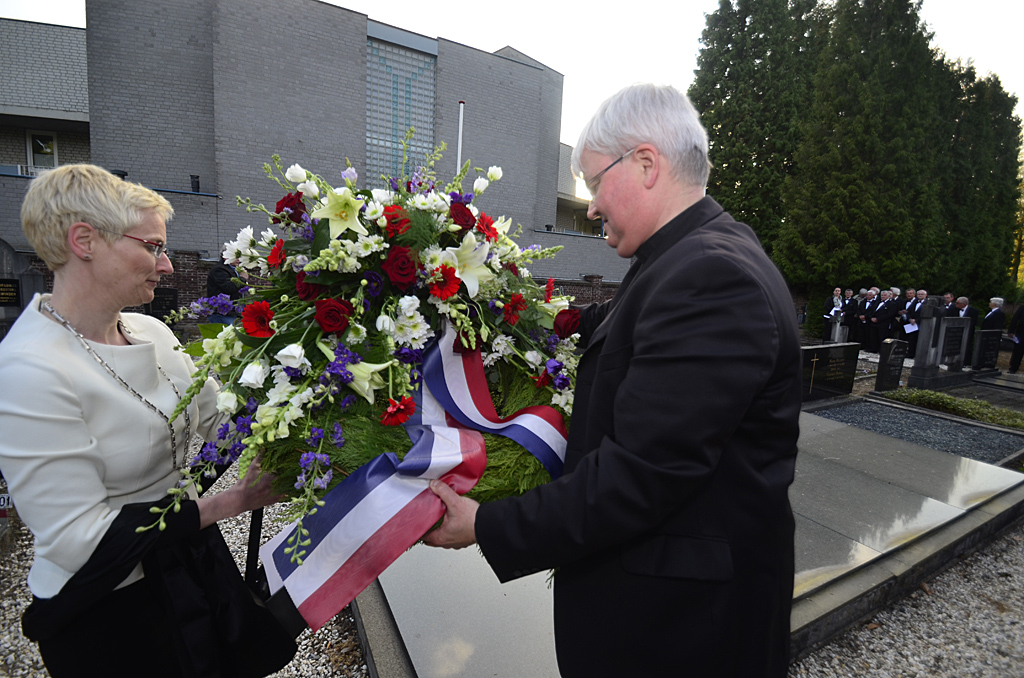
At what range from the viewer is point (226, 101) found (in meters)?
14.9

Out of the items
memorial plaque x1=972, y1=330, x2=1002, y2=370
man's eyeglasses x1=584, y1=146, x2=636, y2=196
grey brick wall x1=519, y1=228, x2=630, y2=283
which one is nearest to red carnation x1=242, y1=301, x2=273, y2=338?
man's eyeglasses x1=584, y1=146, x2=636, y2=196

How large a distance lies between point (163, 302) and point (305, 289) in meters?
11.8

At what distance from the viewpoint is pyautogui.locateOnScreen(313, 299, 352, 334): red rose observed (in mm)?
1356

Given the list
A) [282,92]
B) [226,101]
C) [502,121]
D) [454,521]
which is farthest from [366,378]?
[502,121]

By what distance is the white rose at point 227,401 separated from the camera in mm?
1302

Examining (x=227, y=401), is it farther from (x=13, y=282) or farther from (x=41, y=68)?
(x=41, y=68)

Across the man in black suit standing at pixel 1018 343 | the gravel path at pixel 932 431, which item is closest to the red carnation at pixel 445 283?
the gravel path at pixel 932 431

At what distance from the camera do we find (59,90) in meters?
17.0

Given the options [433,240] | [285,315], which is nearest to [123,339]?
[285,315]

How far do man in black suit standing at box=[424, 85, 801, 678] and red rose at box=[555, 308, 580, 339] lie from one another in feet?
1.48

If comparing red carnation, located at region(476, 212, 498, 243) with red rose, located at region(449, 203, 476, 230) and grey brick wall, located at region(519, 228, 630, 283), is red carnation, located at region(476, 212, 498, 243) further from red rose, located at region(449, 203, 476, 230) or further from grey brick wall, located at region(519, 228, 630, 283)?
grey brick wall, located at region(519, 228, 630, 283)

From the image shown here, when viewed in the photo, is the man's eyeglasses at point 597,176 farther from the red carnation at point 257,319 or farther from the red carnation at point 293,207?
the red carnation at point 257,319

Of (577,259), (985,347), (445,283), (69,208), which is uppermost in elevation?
(577,259)

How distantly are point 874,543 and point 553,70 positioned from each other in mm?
21670
